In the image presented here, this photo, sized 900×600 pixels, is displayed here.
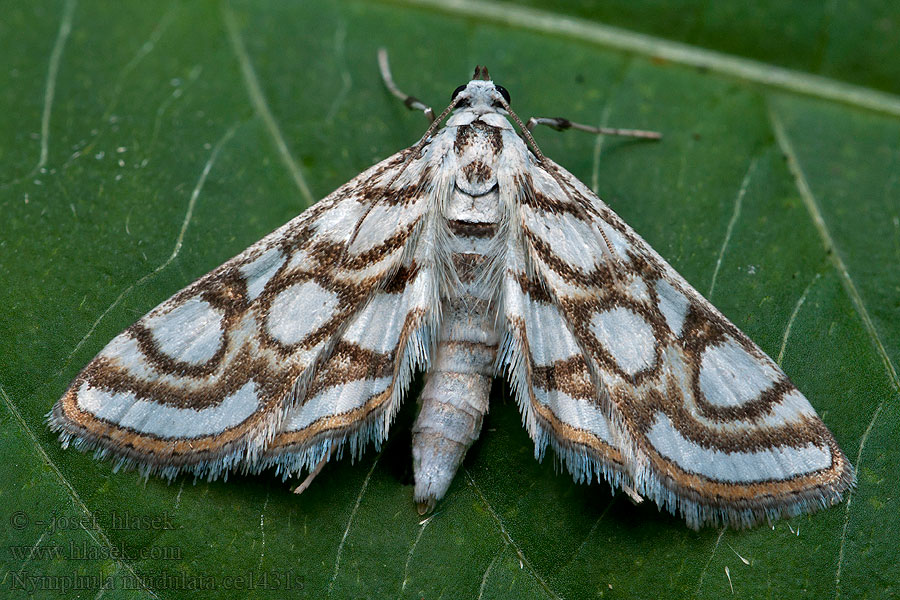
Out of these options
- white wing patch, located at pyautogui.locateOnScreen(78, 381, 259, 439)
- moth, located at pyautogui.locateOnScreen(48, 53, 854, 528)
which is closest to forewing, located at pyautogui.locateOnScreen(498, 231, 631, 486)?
moth, located at pyautogui.locateOnScreen(48, 53, 854, 528)

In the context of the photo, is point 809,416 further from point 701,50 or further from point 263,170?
point 263,170

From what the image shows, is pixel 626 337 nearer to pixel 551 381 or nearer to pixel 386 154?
pixel 551 381

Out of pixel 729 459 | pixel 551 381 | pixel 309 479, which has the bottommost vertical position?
pixel 729 459

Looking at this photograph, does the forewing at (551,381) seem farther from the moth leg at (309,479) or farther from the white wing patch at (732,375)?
the moth leg at (309,479)

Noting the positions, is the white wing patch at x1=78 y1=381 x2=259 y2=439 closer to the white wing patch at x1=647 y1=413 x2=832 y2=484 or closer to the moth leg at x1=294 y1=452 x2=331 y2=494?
the moth leg at x1=294 y1=452 x2=331 y2=494

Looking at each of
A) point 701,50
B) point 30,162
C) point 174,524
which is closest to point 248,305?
point 174,524

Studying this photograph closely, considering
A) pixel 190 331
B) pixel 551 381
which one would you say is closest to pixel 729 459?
pixel 551 381
